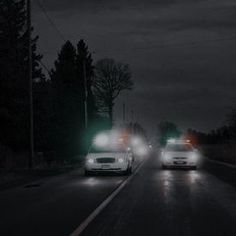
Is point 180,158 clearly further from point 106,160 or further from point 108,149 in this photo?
point 106,160

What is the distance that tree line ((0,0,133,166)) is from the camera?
5375 cm

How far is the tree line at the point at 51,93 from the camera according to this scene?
53.8m

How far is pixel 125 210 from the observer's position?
52.0ft

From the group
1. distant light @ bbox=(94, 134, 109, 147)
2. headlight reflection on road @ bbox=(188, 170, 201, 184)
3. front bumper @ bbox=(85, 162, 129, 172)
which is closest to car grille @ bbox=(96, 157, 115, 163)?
front bumper @ bbox=(85, 162, 129, 172)

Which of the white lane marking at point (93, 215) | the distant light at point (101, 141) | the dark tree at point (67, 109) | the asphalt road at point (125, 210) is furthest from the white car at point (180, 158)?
the dark tree at point (67, 109)

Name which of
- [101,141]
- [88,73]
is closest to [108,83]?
[88,73]

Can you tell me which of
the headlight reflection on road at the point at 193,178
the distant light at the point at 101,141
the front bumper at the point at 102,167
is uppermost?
the distant light at the point at 101,141

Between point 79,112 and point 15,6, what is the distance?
14290 millimetres

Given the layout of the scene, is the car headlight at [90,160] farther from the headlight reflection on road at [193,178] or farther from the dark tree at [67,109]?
the dark tree at [67,109]

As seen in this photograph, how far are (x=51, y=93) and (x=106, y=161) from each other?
33.0 metres

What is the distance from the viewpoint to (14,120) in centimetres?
5441

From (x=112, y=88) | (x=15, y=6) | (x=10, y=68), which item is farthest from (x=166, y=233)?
(x=112, y=88)

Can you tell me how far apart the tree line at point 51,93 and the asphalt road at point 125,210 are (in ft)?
83.9

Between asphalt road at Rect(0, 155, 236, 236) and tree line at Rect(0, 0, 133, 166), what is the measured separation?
2557 centimetres
